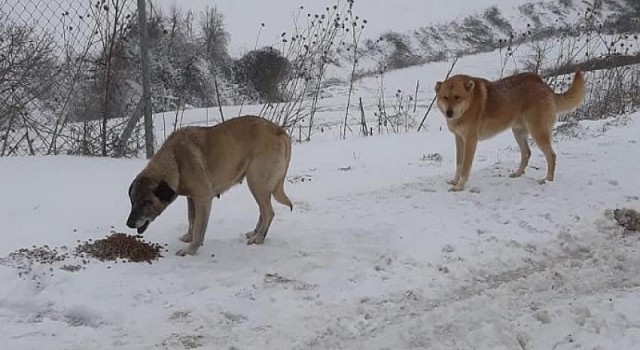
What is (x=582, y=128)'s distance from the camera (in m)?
10.2

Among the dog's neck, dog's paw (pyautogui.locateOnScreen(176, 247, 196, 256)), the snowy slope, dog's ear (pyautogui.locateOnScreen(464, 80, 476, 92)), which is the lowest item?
dog's paw (pyautogui.locateOnScreen(176, 247, 196, 256))

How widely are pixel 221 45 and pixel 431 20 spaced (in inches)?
624

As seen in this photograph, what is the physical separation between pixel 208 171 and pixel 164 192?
16.7 inches

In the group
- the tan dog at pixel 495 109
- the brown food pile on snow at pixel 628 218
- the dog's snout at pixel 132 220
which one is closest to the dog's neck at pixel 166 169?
the dog's snout at pixel 132 220

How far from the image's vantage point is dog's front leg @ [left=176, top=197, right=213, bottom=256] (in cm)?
527

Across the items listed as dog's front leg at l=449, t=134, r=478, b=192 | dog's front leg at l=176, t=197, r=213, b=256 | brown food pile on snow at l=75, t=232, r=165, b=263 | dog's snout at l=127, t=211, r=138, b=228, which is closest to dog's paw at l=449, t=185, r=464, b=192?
dog's front leg at l=449, t=134, r=478, b=192

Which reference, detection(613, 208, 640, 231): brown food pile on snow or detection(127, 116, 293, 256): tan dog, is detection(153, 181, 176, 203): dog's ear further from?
detection(613, 208, 640, 231): brown food pile on snow

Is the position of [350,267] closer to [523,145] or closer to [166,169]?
[166,169]

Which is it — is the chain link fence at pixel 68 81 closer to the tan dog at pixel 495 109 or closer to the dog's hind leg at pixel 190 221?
the dog's hind leg at pixel 190 221

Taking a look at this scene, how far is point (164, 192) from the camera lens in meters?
5.23

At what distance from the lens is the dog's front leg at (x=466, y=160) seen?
7.20 m

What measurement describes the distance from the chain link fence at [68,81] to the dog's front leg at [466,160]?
3834 mm

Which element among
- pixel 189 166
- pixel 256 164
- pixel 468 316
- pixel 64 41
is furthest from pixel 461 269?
pixel 64 41

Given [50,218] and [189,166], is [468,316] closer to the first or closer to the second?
[189,166]
